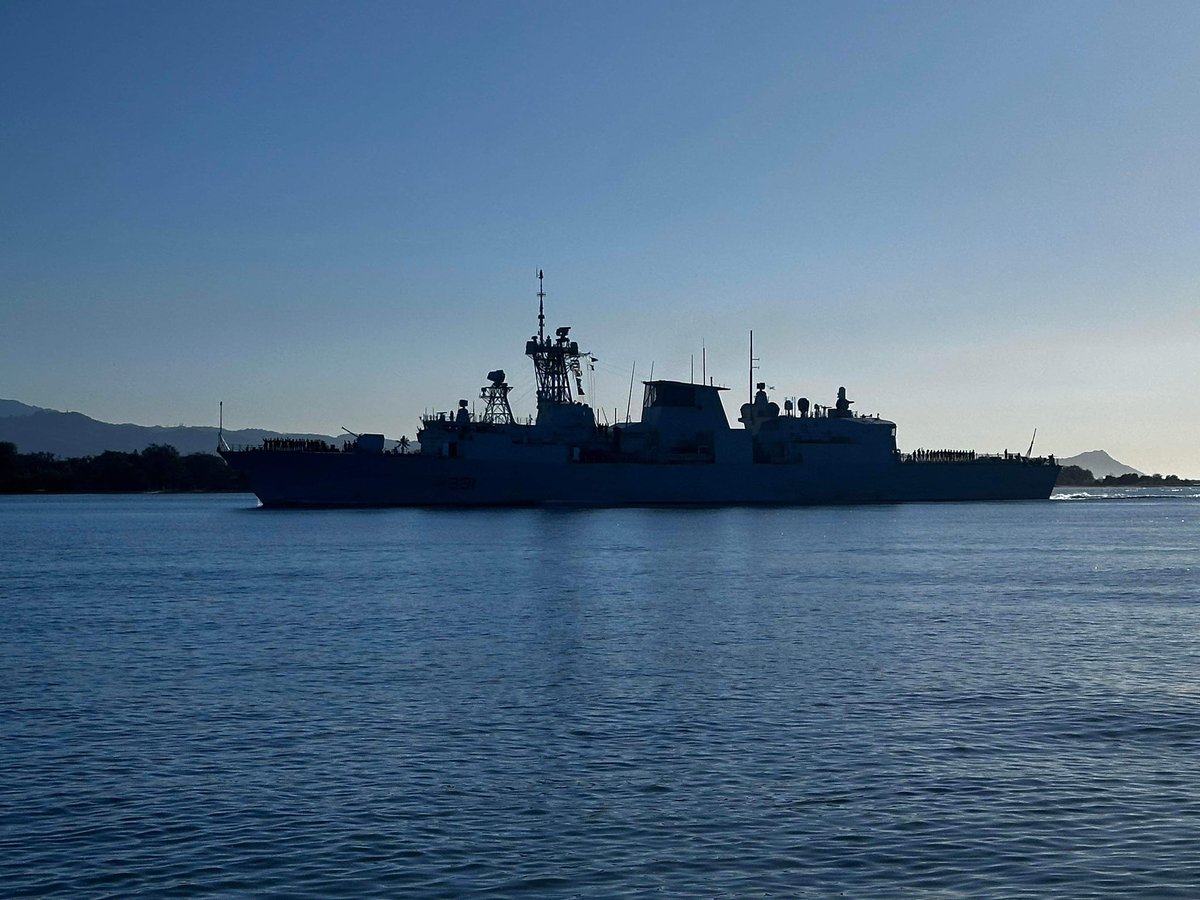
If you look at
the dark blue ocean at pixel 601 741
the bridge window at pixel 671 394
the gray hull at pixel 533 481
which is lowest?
the dark blue ocean at pixel 601 741

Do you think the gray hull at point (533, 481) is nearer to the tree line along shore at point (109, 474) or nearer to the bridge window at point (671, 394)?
the bridge window at point (671, 394)

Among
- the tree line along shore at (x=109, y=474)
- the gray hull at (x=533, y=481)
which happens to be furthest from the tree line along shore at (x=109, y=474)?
the gray hull at (x=533, y=481)

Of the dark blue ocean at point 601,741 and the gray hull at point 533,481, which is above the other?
the gray hull at point 533,481

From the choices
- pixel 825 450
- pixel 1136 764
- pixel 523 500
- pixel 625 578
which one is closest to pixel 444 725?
pixel 1136 764

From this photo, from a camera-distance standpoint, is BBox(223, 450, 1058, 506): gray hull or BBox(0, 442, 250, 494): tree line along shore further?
BBox(0, 442, 250, 494): tree line along shore

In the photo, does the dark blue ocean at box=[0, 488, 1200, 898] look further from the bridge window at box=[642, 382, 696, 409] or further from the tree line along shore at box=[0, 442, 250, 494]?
the tree line along shore at box=[0, 442, 250, 494]

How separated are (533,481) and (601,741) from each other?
61638 millimetres

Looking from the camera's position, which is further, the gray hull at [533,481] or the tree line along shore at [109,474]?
the tree line along shore at [109,474]

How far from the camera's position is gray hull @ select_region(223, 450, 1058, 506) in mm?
72438

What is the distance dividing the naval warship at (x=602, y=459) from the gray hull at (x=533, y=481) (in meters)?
0.09

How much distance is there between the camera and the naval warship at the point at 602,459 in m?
73.1

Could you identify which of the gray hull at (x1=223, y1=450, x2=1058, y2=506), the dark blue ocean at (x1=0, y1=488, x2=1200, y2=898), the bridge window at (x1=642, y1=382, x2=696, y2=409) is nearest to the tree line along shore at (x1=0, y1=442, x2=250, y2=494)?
the gray hull at (x1=223, y1=450, x2=1058, y2=506)

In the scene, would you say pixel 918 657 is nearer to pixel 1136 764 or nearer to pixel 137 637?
pixel 1136 764

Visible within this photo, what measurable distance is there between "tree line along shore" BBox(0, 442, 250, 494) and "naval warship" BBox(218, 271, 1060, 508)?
283 ft
